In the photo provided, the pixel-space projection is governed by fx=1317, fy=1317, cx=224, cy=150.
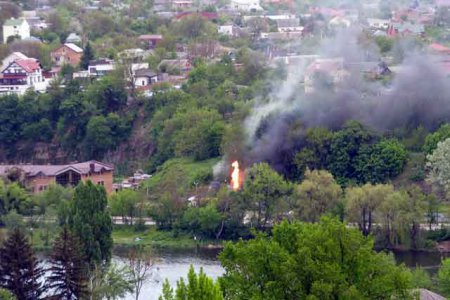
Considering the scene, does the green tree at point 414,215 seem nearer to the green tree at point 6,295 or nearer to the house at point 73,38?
the green tree at point 6,295

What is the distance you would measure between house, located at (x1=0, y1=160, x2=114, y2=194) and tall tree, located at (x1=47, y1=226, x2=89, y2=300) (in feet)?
35.8

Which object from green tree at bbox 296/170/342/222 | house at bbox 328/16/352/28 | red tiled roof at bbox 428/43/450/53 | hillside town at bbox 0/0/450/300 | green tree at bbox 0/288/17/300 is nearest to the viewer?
hillside town at bbox 0/0/450/300

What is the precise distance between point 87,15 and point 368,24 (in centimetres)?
1162

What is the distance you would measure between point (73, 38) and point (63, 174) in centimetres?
1781

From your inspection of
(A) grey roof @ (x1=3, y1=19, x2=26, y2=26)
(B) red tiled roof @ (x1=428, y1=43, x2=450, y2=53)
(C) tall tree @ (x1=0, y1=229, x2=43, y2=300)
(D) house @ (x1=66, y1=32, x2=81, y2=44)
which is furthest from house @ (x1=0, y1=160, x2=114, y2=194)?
(A) grey roof @ (x1=3, y1=19, x2=26, y2=26)

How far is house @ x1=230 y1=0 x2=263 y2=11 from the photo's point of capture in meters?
61.9

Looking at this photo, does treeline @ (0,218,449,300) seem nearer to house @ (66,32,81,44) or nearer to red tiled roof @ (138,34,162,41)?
red tiled roof @ (138,34,162,41)

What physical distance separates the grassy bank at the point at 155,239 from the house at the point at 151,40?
18889 millimetres

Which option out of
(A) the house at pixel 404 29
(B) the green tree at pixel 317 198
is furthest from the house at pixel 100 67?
(B) the green tree at pixel 317 198

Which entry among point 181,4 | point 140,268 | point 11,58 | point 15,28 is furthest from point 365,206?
point 181,4

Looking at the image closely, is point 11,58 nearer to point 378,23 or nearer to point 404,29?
point 404,29

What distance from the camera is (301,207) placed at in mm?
29422

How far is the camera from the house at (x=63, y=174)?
33438 mm

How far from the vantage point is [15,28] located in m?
51.3
